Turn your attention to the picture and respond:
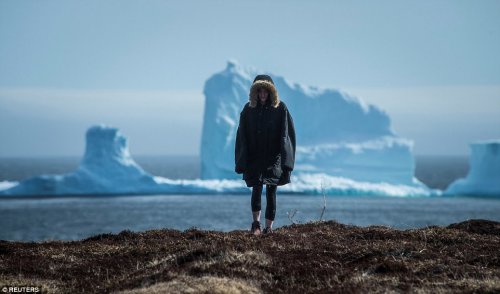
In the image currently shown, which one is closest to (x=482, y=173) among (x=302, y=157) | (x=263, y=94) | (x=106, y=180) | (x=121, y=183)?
(x=302, y=157)

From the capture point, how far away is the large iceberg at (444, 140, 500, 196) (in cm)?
5103

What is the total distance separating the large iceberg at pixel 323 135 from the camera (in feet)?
178

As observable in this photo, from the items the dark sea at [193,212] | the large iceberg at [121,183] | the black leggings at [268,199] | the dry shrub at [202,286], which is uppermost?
the large iceberg at [121,183]

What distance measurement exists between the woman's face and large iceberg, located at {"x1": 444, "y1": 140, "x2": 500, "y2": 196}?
4405 centimetres

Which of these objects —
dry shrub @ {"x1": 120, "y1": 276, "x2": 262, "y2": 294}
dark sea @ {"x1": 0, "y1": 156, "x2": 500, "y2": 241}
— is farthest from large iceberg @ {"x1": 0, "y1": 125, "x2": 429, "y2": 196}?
dry shrub @ {"x1": 120, "y1": 276, "x2": 262, "y2": 294}

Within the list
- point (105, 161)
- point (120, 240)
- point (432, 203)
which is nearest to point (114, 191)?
point (105, 161)

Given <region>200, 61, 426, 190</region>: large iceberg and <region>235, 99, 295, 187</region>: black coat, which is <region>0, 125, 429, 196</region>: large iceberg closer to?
<region>200, 61, 426, 190</region>: large iceberg

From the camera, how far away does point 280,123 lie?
9.11m

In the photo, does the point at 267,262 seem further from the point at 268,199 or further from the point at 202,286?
the point at 268,199

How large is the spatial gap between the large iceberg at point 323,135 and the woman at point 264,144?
43.8 m

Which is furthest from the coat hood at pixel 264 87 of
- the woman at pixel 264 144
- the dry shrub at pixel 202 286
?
the dry shrub at pixel 202 286

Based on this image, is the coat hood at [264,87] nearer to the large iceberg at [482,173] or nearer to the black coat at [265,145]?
the black coat at [265,145]

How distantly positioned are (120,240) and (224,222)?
32.3 metres

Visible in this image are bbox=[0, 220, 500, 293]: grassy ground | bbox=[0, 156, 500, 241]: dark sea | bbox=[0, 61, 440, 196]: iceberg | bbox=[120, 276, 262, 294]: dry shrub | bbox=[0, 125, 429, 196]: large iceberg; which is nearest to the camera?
bbox=[120, 276, 262, 294]: dry shrub
